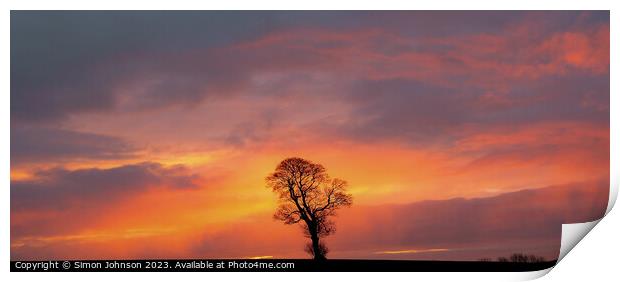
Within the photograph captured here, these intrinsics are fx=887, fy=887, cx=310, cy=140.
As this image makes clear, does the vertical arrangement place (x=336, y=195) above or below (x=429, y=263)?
above

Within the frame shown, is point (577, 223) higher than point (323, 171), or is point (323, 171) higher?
point (323, 171)

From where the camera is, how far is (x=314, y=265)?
11.7 metres

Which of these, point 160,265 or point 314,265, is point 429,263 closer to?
point 314,265

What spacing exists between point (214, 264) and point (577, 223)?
188 inches

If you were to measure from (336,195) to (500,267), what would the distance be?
2385 millimetres

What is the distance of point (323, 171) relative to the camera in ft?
40.0

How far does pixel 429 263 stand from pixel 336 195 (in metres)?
1.60
